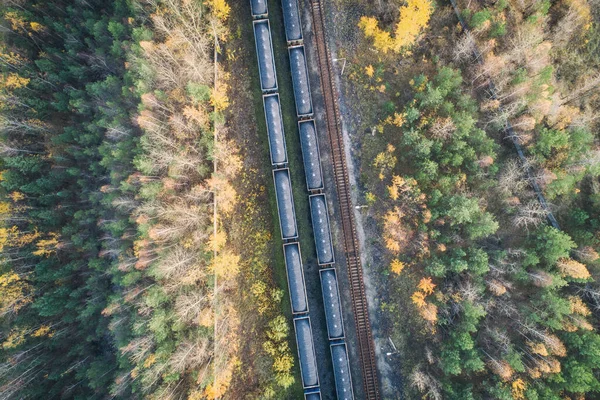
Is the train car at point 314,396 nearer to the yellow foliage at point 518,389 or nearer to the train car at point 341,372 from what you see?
the train car at point 341,372

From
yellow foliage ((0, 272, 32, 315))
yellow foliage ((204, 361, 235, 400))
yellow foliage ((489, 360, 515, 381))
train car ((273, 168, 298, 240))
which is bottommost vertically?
yellow foliage ((489, 360, 515, 381))

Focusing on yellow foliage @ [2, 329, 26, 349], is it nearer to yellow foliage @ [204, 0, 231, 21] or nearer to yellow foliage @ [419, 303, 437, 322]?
yellow foliage @ [204, 0, 231, 21]

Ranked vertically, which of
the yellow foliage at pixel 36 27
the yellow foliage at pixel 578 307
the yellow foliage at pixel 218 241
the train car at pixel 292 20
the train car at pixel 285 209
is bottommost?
the yellow foliage at pixel 578 307

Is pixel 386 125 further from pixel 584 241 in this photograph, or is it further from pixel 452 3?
pixel 584 241

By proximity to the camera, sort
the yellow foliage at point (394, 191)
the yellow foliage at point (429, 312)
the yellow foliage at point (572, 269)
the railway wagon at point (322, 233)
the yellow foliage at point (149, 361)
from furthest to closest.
→ the railway wagon at point (322, 233), the yellow foliage at point (394, 191), the yellow foliage at point (429, 312), the yellow foliage at point (149, 361), the yellow foliage at point (572, 269)

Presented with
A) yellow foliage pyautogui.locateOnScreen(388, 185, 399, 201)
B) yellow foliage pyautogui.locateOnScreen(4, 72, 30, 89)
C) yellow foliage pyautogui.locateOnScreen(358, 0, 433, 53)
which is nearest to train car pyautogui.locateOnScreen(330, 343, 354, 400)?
yellow foliage pyautogui.locateOnScreen(388, 185, 399, 201)

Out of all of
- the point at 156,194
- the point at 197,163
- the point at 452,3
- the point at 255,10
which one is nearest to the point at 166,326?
the point at 156,194

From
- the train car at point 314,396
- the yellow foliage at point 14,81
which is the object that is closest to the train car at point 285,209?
the train car at point 314,396
